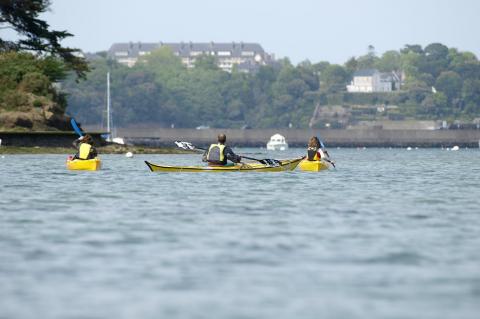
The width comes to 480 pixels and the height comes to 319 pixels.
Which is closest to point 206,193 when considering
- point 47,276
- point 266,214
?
point 266,214

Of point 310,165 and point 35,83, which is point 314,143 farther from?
point 35,83

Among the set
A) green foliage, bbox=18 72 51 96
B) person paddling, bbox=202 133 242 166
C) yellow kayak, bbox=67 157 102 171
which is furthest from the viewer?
green foliage, bbox=18 72 51 96

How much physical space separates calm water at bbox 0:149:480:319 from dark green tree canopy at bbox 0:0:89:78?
52854mm

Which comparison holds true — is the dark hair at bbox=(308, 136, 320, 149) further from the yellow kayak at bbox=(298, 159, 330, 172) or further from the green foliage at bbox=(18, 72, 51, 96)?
the green foliage at bbox=(18, 72, 51, 96)

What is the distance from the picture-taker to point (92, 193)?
36.1m

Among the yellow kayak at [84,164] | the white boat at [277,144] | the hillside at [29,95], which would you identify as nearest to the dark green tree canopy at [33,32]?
the hillside at [29,95]

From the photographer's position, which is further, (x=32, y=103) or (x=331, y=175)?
(x=32, y=103)

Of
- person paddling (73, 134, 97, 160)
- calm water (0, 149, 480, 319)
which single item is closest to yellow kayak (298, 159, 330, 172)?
person paddling (73, 134, 97, 160)

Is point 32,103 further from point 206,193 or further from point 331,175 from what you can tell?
point 206,193

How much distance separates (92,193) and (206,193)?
336 cm

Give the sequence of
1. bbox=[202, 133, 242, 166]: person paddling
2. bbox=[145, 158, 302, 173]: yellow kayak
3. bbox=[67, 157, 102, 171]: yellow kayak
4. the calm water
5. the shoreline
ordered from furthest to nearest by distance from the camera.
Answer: the shoreline < bbox=[67, 157, 102, 171]: yellow kayak < bbox=[145, 158, 302, 173]: yellow kayak < bbox=[202, 133, 242, 166]: person paddling < the calm water

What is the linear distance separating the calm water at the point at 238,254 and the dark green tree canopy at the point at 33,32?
52854 mm

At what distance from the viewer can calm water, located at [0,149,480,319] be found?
1527 centimetres

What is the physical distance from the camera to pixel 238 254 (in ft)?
65.4
